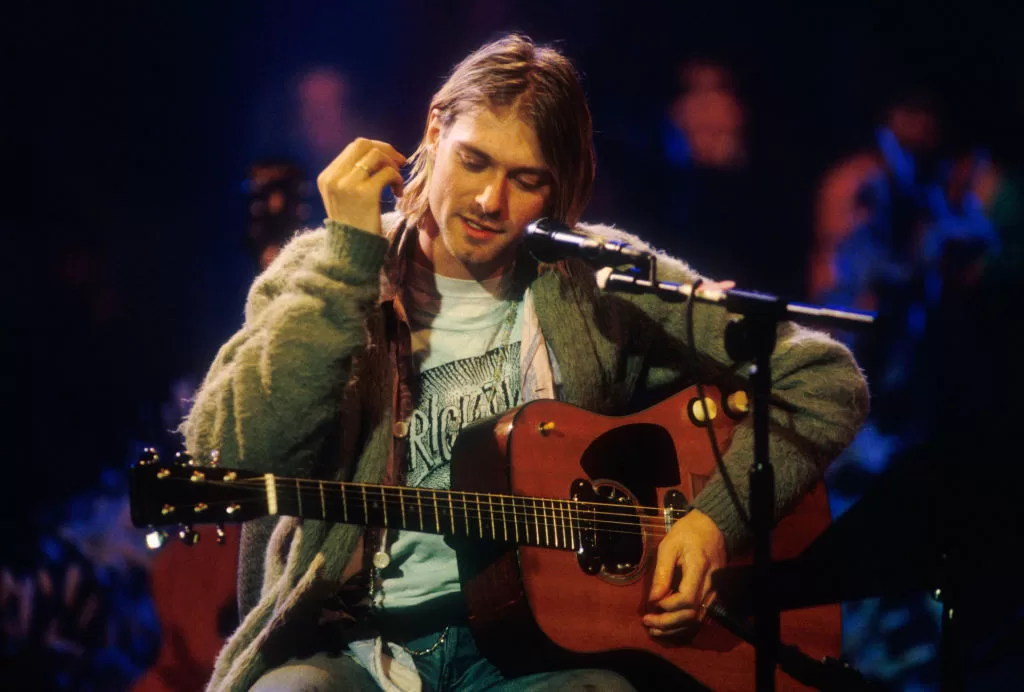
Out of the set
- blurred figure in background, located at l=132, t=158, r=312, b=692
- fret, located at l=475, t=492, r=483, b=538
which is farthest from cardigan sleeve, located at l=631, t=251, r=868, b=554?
blurred figure in background, located at l=132, t=158, r=312, b=692

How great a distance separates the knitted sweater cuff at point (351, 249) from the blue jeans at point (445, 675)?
829mm

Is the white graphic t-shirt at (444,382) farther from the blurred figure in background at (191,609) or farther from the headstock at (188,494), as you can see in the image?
the blurred figure in background at (191,609)

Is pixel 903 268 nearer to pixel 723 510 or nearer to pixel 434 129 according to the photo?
pixel 723 510

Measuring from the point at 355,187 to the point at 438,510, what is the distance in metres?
0.72

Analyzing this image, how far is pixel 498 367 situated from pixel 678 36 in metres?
1.64

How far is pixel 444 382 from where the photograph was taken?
2131 millimetres

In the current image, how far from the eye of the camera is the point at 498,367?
7.22ft

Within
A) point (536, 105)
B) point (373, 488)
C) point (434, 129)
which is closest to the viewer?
point (373, 488)

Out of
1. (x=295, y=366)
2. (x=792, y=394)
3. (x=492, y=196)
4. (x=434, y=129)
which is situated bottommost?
(x=792, y=394)

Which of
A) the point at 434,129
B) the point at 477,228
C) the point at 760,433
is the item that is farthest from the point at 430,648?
the point at 434,129

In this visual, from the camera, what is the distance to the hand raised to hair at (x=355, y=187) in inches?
70.8

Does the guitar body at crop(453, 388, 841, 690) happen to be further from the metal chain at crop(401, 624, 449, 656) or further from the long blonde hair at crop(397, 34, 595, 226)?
the long blonde hair at crop(397, 34, 595, 226)

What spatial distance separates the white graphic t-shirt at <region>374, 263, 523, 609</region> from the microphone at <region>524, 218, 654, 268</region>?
0.50 meters

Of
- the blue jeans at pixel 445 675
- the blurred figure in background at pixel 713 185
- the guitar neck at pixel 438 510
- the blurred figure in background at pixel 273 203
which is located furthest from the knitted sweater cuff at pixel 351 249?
the blurred figure in background at pixel 713 185
